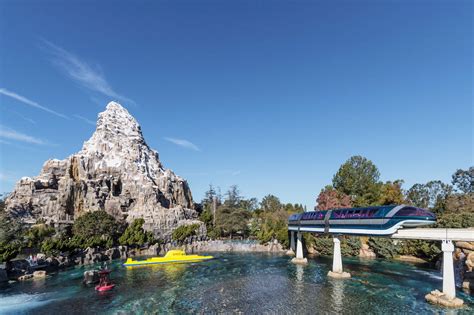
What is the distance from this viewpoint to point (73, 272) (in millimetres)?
48062

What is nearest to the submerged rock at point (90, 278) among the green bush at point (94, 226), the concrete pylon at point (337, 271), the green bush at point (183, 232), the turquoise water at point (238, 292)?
the turquoise water at point (238, 292)

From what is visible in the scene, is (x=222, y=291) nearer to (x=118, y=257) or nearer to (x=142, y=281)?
(x=142, y=281)

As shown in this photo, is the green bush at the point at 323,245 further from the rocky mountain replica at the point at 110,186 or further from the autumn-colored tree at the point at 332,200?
the rocky mountain replica at the point at 110,186

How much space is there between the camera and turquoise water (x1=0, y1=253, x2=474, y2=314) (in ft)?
90.7

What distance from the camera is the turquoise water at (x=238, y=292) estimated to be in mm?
27656

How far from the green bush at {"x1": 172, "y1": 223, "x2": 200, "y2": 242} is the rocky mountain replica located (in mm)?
3974

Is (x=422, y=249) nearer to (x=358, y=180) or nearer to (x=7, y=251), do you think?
(x=358, y=180)

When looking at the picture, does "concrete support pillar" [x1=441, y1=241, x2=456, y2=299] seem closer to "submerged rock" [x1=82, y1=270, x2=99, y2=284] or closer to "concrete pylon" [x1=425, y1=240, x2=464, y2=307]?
"concrete pylon" [x1=425, y1=240, x2=464, y2=307]

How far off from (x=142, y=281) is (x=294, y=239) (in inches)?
1424

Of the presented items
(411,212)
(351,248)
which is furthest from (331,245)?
(411,212)

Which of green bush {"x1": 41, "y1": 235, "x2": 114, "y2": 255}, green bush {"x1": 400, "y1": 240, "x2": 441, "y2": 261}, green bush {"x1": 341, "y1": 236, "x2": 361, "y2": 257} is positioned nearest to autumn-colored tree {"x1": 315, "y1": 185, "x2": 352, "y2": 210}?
green bush {"x1": 341, "y1": 236, "x2": 361, "y2": 257}

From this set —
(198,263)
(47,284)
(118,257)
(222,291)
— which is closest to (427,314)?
(222,291)

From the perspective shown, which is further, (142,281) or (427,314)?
(142,281)

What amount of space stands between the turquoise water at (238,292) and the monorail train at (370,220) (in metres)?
6.37
